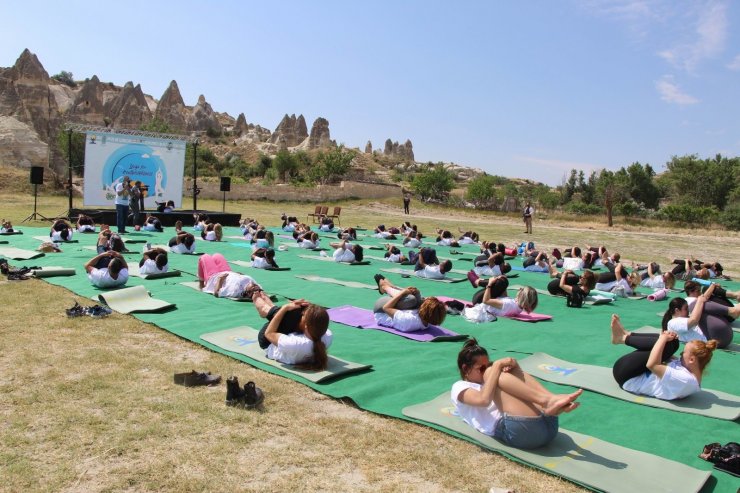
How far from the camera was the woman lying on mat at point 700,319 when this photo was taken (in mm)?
6797

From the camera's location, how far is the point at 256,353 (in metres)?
5.99

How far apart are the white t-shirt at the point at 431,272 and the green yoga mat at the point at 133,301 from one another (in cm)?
554

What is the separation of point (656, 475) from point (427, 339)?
Answer: 3444mm

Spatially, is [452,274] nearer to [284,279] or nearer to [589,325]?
[284,279]

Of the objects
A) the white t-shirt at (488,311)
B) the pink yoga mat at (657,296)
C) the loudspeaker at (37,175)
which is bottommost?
the white t-shirt at (488,311)

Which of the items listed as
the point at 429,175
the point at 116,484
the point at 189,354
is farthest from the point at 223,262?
the point at 429,175

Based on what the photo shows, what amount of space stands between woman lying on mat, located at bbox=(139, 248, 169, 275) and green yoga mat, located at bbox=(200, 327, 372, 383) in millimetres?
4251

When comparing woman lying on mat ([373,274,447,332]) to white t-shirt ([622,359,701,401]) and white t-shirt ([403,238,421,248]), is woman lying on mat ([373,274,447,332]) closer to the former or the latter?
white t-shirt ([622,359,701,401])

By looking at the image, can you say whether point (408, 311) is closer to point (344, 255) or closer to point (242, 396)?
point (242, 396)

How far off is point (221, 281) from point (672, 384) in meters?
6.37

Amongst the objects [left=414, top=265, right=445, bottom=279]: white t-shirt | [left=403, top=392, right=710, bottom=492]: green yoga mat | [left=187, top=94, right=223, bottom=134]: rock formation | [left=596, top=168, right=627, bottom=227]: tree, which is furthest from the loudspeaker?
[left=187, top=94, right=223, bottom=134]: rock formation

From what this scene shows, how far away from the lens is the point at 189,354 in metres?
6.08

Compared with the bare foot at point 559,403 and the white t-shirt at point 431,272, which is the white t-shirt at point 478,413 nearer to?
the bare foot at point 559,403

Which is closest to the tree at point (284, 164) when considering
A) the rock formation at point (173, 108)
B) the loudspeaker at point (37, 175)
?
the rock formation at point (173, 108)
